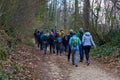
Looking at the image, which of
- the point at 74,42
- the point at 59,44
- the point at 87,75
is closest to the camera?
the point at 87,75

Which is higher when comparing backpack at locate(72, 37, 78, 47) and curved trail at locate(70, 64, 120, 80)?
backpack at locate(72, 37, 78, 47)

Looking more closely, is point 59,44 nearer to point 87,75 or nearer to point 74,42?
point 74,42

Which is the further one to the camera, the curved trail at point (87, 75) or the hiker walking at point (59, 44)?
the hiker walking at point (59, 44)

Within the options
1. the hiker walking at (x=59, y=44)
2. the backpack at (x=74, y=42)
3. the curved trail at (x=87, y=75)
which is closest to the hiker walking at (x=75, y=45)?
the backpack at (x=74, y=42)

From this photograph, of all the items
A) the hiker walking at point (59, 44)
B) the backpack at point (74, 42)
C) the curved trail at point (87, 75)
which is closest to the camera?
the curved trail at point (87, 75)

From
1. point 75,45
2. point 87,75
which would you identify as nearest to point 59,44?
point 75,45

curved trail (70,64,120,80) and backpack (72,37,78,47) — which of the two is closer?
curved trail (70,64,120,80)

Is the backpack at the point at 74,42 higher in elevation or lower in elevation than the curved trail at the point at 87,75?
higher

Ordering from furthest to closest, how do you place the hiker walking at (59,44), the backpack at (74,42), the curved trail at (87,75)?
1. the hiker walking at (59,44)
2. the backpack at (74,42)
3. the curved trail at (87,75)

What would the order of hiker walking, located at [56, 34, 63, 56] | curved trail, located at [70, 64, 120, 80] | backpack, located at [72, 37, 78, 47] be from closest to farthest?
curved trail, located at [70, 64, 120, 80], backpack, located at [72, 37, 78, 47], hiker walking, located at [56, 34, 63, 56]

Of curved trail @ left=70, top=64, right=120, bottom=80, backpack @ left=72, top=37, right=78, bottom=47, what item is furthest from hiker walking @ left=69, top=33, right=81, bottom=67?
curved trail @ left=70, top=64, right=120, bottom=80

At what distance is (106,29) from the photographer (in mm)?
23688

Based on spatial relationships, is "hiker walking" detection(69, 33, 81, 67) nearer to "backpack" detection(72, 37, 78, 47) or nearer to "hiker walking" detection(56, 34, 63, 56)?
"backpack" detection(72, 37, 78, 47)

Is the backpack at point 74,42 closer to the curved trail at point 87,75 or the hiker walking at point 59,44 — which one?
the curved trail at point 87,75
